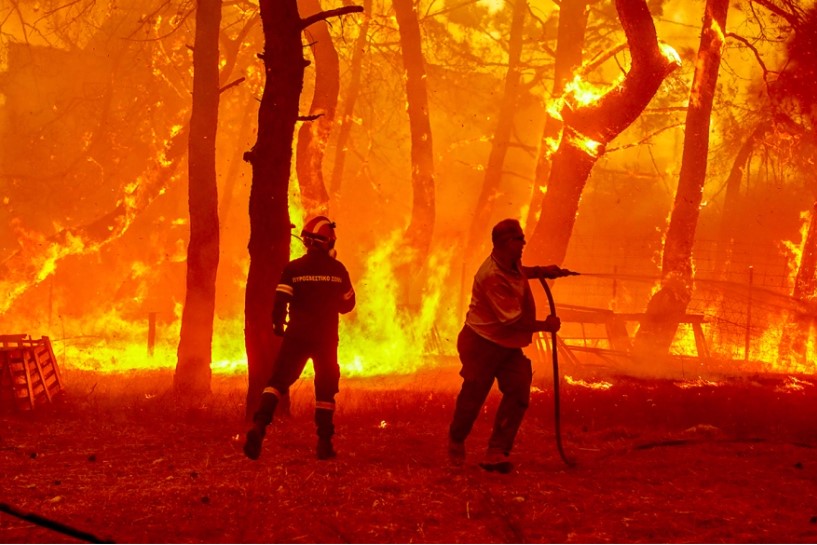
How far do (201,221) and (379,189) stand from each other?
535 inches

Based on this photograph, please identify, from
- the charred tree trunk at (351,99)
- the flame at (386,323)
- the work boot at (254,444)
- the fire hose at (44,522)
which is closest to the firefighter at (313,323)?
the work boot at (254,444)

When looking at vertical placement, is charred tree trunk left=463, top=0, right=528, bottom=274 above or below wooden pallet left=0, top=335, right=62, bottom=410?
above

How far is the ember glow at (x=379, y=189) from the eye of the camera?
60.8 ft

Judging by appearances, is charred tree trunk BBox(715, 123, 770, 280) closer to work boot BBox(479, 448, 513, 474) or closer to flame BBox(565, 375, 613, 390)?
flame BBox(565, 375, 613, 390)

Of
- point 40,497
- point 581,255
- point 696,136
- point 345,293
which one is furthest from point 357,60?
point 40,497

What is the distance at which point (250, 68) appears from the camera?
2333cm

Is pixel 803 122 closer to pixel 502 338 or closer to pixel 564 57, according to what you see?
pixel 564 57

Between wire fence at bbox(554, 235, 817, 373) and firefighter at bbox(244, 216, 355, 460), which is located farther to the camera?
wire fence at bbox(554, 235, 817, 373)

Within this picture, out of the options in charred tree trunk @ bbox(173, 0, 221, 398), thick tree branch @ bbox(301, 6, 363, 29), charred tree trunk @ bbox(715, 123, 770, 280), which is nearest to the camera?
thick tree branch @ bbox(301, 6, 363, 29)

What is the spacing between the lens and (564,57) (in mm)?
19594

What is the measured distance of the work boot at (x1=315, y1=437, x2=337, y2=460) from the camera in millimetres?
8227

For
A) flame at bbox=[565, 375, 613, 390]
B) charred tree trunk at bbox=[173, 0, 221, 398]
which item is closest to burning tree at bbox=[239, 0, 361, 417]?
charred tree trunk at bbox=[173, 0, 221, 398]

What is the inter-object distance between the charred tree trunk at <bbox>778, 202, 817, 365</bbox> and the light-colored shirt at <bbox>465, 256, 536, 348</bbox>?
13.8 m

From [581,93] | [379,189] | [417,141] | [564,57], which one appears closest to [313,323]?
[581,93]
